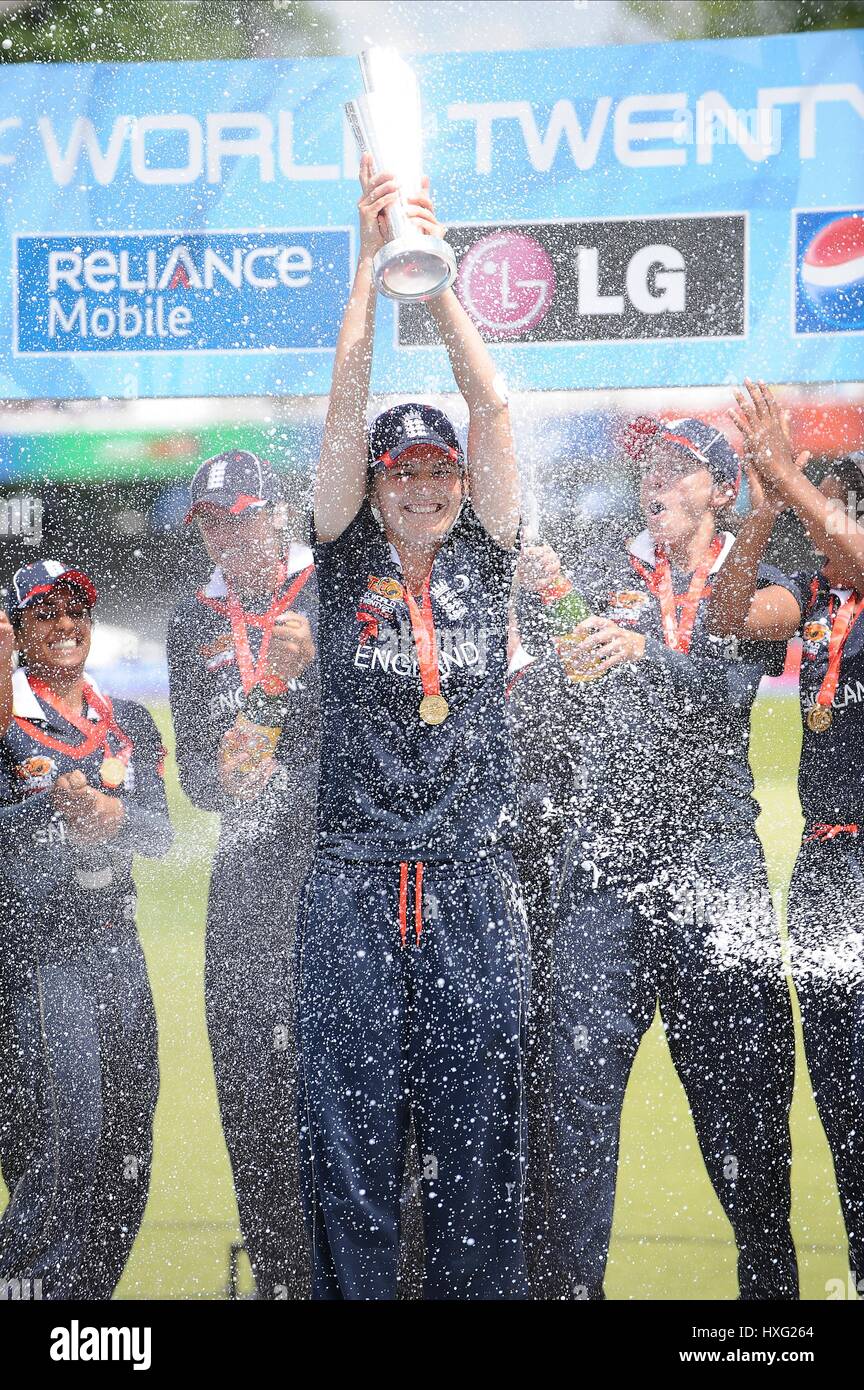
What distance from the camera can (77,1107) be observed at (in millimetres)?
2561

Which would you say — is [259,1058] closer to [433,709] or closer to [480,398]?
[433,709]

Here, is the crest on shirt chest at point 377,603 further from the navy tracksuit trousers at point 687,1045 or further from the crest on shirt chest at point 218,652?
the navy tracksuit trousers at point 687,1045

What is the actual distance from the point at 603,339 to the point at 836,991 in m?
1.33

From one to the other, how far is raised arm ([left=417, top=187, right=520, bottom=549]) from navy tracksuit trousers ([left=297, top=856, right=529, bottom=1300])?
0.67m

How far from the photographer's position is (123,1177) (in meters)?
2.58

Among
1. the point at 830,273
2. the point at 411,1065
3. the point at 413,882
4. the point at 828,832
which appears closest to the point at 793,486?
the point at 830,273

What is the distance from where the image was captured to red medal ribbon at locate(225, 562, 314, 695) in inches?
100

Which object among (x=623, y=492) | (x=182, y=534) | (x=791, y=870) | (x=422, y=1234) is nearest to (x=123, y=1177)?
(x=422, y=1234)

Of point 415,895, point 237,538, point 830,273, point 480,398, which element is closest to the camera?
point 480,398

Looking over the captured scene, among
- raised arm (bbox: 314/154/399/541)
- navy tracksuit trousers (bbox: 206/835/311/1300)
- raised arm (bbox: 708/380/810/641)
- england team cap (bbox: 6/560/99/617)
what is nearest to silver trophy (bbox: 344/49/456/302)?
raised arm (bbox: 314/154/399/541)

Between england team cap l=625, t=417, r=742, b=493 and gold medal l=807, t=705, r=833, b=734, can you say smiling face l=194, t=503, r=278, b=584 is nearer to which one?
england team cap l=625, t=417, r=742, b=493

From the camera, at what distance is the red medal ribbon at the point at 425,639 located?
2305mm

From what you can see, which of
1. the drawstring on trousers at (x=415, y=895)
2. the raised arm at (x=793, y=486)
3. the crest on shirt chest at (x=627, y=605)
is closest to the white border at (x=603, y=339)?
the raised arm at (x=793, y=486)

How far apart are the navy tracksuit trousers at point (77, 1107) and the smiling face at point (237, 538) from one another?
744mm
